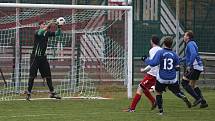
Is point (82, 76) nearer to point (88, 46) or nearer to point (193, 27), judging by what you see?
point (88, 46)

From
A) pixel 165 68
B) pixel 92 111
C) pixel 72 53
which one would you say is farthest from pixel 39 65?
pixel 165 68

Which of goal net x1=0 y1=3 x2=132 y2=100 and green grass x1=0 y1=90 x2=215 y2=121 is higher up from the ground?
goal net x1=0 y1=3 x2=132 y2=100

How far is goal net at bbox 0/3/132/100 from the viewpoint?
63.8ft

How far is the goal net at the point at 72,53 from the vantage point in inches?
765

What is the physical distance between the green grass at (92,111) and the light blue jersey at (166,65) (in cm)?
81

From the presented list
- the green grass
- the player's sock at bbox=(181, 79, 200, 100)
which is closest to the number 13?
the green grass

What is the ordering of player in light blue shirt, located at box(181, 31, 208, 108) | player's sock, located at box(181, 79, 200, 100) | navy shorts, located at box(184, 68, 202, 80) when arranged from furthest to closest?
navy shorts, located at box(184, 68, 202, 80)
player's sock, located at box(181, 79, 200, 100)
player in light blue shirt, located at box(181, 31, 208, 108)

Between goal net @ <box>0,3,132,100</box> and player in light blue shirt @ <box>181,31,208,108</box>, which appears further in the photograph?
goal net @ <box>0,3,132,100</box>

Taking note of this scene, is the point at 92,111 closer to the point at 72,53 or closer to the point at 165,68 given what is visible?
the point at 165,68

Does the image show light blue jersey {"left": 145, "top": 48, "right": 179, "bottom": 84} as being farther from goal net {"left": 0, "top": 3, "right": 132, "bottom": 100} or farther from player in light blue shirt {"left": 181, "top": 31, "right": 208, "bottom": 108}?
goal net {"left": 0, "top": 3, "right": 132, "bottom": 100}

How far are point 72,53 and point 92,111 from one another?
6369 mm

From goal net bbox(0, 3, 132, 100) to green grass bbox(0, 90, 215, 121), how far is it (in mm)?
1966

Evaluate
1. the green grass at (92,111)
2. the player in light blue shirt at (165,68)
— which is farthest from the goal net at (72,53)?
the player in light blue shirt at (165,68)

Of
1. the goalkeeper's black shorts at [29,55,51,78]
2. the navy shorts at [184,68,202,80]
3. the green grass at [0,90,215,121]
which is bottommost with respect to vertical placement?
the green grass at [0,90,215,121]
